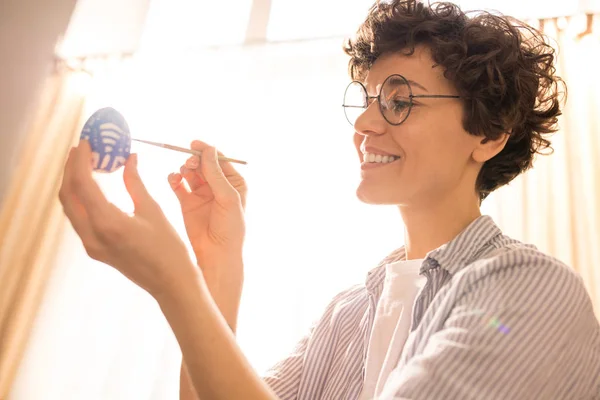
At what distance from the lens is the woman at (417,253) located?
71 centimetres

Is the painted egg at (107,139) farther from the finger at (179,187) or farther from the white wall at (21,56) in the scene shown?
the white wall at (21,56)

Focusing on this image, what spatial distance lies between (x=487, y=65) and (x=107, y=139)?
2.59 feet

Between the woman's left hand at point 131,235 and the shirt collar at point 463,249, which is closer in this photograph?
the woman's left hand at point 131,235

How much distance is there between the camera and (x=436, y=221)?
111 centimetres

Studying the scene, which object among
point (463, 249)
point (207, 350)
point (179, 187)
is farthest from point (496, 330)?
point (179, 187)

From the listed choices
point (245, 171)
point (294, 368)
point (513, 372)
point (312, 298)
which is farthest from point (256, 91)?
point (513, 372)

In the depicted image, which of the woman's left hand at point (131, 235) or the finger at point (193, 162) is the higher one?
the finger at point (193, 162)

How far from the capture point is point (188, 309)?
0.72 metres

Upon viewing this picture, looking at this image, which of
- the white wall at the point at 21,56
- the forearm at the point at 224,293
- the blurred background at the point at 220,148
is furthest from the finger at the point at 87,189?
the white wall at the point at 21,56

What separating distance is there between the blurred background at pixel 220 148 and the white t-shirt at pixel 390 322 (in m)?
1.25

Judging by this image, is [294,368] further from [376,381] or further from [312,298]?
[312,298]

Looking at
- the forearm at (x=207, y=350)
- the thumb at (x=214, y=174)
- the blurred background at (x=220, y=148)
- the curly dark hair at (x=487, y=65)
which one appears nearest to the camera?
the forearm at (x=207, y=350)

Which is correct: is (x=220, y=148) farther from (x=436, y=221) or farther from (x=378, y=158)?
(x=436, y=221)

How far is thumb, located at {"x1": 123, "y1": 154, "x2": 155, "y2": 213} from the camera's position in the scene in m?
0.77
